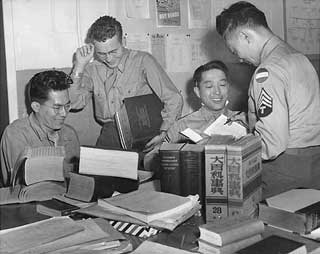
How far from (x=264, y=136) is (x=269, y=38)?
48 centimetres

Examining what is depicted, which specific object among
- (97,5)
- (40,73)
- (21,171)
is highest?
(97,5)

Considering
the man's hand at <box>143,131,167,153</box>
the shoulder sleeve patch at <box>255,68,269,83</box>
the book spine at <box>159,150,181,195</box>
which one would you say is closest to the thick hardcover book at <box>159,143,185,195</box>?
the book spine at <box>159,150,181,195</box>

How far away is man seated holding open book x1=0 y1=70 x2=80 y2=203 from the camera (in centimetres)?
259

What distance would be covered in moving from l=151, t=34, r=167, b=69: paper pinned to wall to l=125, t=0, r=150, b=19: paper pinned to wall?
0.50 ft

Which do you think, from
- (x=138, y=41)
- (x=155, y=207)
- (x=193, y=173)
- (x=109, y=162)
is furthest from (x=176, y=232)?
(x=138, y=41)

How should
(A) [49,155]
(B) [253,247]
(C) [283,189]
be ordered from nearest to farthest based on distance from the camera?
(B) [253,247], (A) [49,155], (C) [283,189]

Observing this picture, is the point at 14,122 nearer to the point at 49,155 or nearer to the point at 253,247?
the point at 49,155

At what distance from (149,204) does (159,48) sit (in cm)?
210

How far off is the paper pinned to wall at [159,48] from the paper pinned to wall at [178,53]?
0.03 meters

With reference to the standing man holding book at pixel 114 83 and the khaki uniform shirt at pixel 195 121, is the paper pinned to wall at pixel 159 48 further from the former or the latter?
the khaki uniform shirt at pixel 195 121

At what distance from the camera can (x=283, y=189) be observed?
1.74 metres

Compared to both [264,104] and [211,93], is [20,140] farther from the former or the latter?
[264,104]

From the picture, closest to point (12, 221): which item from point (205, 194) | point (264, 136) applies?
point (205, 194)

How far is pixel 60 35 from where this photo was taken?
2943mm
